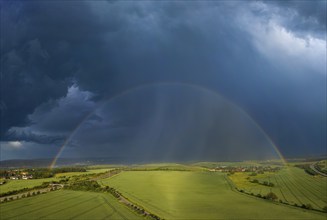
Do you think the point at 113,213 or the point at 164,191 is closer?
the point at 113,213

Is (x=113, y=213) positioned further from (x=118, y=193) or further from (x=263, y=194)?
(x=263, y=194)

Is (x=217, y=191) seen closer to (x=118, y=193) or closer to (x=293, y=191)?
(x=293, y=191)

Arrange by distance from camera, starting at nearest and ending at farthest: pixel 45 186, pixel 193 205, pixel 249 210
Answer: pixel 249 210
pixel 193 205
pixel 45 186

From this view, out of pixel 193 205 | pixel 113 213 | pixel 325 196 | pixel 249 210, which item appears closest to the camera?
pixel 113 213

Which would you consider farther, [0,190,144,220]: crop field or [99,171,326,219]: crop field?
[99,171,326,219]: crop field

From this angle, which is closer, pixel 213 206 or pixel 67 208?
pixel 67 208

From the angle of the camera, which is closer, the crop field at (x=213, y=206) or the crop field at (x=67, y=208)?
the crop field at (x=67, y=208)

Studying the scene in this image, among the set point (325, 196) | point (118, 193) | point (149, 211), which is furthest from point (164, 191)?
point (325, 196)

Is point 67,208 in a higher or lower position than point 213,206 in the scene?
higher
